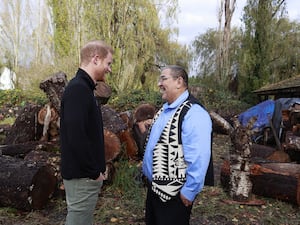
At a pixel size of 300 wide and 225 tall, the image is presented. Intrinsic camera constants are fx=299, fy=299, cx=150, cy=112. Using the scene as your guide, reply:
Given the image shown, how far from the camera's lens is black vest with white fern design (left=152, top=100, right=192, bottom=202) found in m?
2.18

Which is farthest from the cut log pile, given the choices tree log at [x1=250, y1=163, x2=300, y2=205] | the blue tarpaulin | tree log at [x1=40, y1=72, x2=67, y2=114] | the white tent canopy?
the white tent canopy

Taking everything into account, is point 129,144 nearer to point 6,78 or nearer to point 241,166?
point 241,166

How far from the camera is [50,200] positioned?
13.9ft

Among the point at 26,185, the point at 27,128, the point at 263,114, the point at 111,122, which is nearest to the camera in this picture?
the point at 26,185

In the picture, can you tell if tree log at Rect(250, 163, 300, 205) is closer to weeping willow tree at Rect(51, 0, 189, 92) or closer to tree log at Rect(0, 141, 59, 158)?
tree log at Rect(0, 141, 59, 158)

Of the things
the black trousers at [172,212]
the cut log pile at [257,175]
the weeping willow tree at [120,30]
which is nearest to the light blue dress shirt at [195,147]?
the black trousers at [172,212]

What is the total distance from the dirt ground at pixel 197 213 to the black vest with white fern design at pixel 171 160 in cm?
175

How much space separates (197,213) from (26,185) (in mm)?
2267

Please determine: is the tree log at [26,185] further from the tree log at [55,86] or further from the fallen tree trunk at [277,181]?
the fallen tree trunk at [277,181]

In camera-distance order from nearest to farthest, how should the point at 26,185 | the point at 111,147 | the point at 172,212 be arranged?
the point at 172,212 < the point at 26,185 < the point at 111,147

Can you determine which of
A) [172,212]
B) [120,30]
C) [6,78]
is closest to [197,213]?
[172,212]

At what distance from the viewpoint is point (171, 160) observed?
2.20m

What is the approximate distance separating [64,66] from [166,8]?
19.7 feet

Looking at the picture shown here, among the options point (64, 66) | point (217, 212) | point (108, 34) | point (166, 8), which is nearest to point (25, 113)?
point (217, 212)
